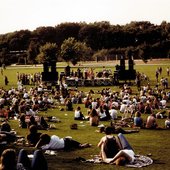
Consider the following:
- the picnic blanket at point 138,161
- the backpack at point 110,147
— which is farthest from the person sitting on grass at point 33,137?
the backpack at point 110,147

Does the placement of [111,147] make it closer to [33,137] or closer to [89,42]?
[33,137]

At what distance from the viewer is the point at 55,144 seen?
16.0 meters

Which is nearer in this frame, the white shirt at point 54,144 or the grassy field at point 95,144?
the grassy field at point 95,144

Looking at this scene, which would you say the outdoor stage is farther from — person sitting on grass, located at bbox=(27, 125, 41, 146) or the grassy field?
person sitting on grass, located at bbox=(27, 125, 41, 146)

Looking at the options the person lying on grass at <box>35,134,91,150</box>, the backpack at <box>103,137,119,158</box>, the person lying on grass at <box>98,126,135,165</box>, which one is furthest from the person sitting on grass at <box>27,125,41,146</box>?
the backpack at <box>103,137,119,158</box>

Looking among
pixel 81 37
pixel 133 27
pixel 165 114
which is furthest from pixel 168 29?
pixel 165 114

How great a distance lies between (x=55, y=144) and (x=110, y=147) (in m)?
2.49

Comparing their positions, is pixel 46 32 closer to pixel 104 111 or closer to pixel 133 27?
pixel 133 27

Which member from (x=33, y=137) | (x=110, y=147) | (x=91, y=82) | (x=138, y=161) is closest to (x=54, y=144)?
(x=33, y=137)

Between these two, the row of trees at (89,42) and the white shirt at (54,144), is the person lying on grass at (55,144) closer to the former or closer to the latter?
the white shirt at (54,144)

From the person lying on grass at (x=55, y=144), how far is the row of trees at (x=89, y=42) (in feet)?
222

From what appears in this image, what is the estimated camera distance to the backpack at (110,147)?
47.2 ft

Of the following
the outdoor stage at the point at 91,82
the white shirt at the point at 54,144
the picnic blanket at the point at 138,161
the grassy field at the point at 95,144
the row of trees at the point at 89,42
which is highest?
the row of trees at the point at 89,42

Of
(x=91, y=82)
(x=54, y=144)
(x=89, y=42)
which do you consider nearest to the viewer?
(x=54, y=144)
